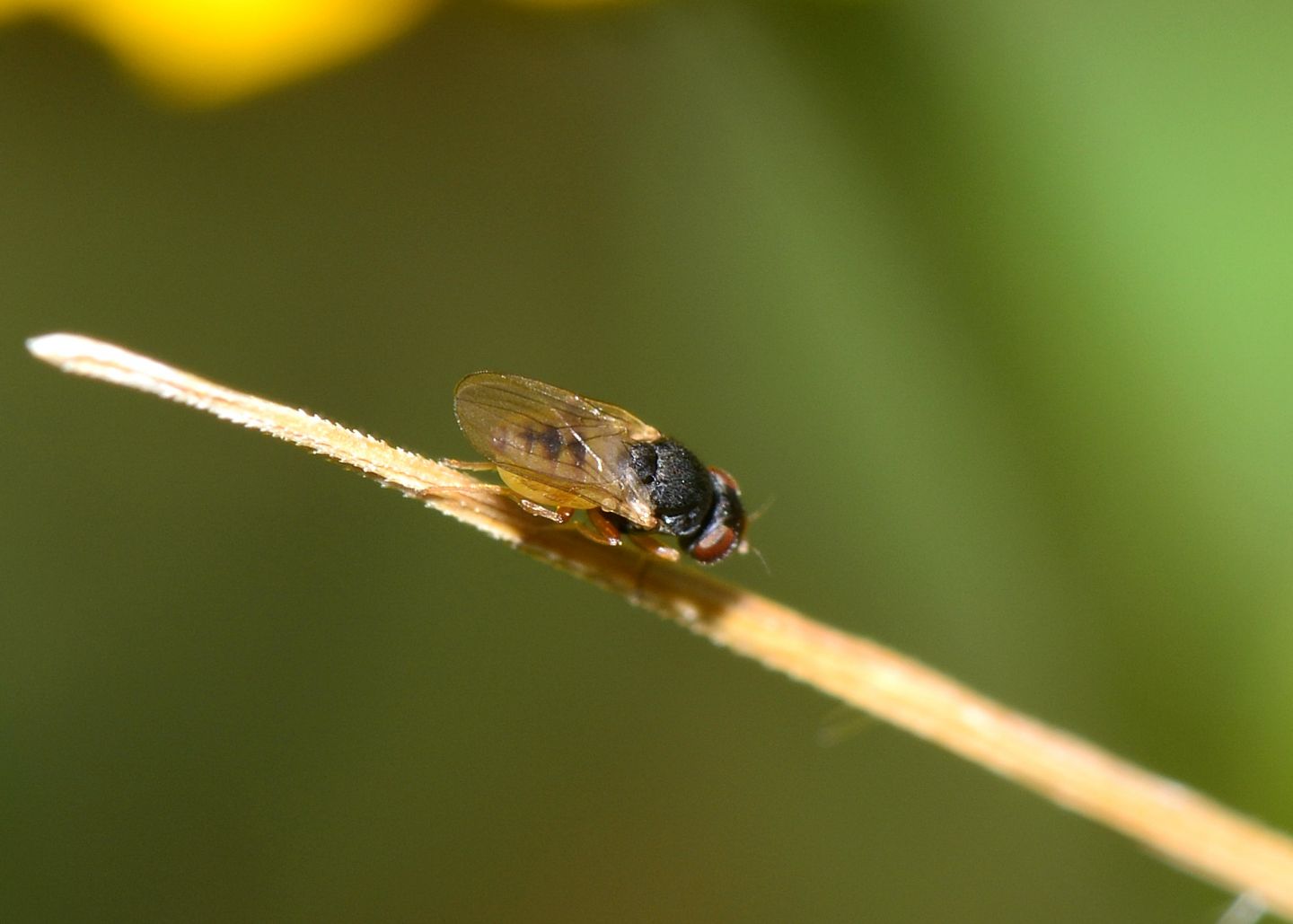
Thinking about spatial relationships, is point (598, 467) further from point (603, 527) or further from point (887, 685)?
point (887, 685)

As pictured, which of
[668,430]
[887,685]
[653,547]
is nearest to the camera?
[887,685]

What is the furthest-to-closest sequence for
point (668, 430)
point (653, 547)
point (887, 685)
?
point (668, 430) < point (653, 547) < point (887, 685)

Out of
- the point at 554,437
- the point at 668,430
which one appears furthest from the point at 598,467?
the point at 668,430

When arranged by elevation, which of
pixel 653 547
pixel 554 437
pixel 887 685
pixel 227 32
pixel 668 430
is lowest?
pixel 887 685

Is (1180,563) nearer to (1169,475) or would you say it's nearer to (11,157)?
(1169,475)

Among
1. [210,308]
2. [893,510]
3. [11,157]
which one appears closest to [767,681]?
[893,510]

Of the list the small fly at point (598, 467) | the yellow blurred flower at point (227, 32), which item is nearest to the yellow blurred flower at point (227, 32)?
the yellow blurred flower at point (227, 32)

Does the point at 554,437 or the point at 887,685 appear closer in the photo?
the point at 887,685

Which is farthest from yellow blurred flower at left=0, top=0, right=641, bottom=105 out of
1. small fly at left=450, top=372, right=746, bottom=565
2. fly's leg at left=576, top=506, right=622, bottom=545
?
fly's leg at left=576, top=506, right=622, bottom=545
